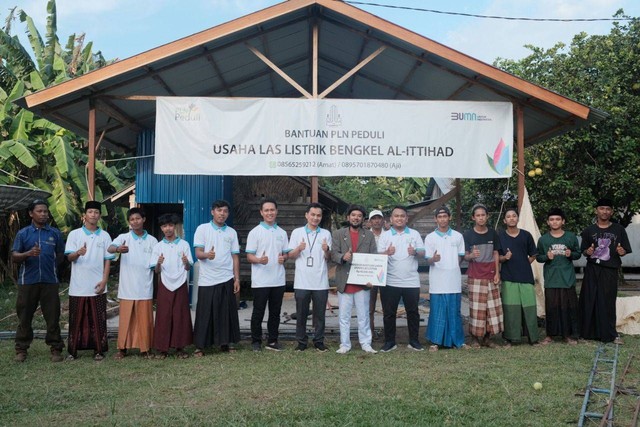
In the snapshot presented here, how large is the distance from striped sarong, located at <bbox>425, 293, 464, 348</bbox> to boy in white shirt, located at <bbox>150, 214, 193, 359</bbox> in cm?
281

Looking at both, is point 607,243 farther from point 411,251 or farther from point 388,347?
point 388,347

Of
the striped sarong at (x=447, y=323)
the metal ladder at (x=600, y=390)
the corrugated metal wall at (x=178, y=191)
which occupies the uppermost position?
the corrugated metal wall at (x=178, y=191)

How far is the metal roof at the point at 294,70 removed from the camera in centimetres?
739

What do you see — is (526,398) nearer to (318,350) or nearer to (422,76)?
(318,350)

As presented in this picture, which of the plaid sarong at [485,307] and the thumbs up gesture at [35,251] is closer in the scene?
the thumbs up gesture at [35,251]

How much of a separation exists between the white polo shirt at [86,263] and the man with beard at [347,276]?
8.58 feet

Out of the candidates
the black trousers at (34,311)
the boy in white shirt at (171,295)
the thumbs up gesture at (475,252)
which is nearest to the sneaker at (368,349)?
the thumbs up gesture at (475,252)

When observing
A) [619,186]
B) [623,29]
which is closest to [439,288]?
[619,186]

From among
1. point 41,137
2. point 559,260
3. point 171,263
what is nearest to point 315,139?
point 171,263

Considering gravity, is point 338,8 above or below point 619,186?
above

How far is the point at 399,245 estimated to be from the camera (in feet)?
23.0

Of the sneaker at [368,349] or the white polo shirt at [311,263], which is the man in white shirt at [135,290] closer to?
the white polo shirt at [311,263]

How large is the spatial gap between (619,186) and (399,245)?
22.8 ft

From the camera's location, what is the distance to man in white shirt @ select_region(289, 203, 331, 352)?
685 cm
